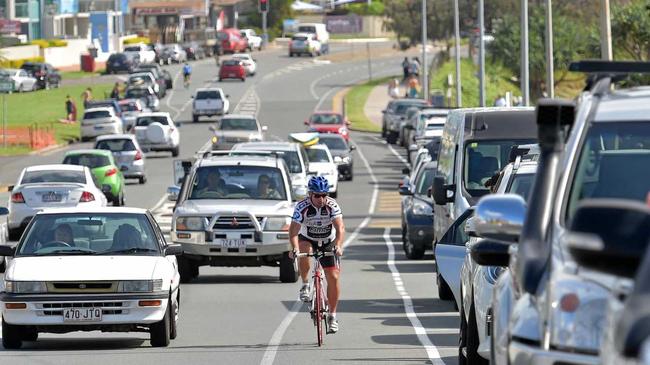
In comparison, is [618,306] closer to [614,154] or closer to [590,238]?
[590,238]

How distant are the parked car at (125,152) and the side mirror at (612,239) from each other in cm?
4520

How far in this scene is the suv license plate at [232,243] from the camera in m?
25.1

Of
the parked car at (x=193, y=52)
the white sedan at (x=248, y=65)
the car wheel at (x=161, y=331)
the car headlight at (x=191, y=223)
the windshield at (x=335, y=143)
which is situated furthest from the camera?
the parked car at (x=193, y=52)

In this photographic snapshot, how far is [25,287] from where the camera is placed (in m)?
16.5

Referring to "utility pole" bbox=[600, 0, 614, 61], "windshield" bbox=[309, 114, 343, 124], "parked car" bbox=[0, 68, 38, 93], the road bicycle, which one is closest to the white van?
"parked car" bbox=[0, 68, 38, 93]

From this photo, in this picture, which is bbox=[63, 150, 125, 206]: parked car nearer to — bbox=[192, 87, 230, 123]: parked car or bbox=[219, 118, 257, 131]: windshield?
bbox=[219, 118, 257, 131]: windshield

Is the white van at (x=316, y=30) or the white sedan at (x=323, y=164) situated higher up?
the white van at (x=316, y=30)

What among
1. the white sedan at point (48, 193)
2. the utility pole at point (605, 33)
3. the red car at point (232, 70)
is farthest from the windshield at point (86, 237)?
the red car at point (232, 70)

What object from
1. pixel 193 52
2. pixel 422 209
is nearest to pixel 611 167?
pixel 422 209

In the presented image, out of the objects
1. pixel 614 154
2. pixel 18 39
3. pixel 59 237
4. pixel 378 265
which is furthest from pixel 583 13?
pixel 614 154

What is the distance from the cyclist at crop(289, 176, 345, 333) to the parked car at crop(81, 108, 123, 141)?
50483 mm

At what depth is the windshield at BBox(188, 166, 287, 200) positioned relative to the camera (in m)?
26.1

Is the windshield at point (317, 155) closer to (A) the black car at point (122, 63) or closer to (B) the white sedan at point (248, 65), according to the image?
(A) the black car at point (122, 63)

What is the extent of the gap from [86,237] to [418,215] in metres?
12.3
